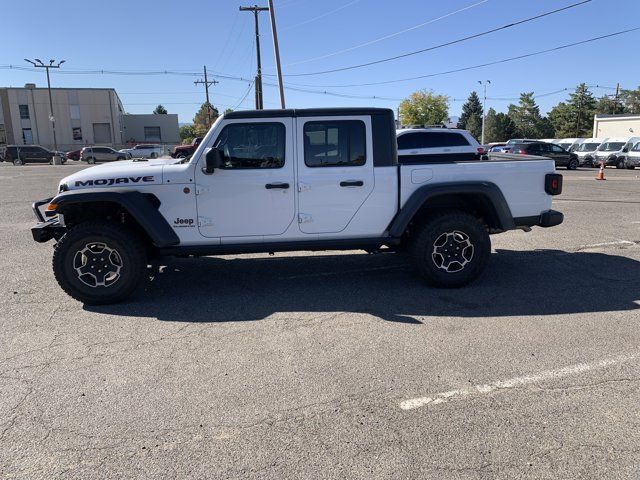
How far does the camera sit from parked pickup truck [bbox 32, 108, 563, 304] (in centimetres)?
→ 509

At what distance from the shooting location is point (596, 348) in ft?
13.3

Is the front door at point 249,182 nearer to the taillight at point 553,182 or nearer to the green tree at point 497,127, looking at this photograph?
the taillight at point 553,182

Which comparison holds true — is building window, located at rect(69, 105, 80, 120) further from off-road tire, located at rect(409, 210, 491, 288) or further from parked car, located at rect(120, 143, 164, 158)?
off-road tire, located at rect(409, 210, 491, 288)

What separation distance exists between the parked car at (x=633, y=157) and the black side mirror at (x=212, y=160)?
109 ft

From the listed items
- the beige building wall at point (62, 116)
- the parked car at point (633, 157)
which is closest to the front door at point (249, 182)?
the parked car at point (633, 157)

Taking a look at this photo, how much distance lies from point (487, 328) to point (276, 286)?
97.0 inches

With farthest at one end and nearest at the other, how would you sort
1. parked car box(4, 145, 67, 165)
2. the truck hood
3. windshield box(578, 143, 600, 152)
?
parked car box(4, 145, 67, 165) → windshield box(578, 143, 600, 152) → the truck hood

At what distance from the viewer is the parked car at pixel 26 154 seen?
44156mm

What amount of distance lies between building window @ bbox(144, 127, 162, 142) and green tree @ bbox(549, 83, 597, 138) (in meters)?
73.8

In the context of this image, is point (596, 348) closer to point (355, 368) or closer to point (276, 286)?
point (355, 368)

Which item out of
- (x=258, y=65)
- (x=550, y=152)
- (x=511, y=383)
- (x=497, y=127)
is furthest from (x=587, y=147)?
(x=497, y=127)

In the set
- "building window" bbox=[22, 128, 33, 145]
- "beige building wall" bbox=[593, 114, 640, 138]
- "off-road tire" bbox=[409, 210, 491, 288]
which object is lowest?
"off-road tire" bbox=[409, 210, 491, 288]

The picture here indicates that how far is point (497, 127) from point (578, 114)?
1413cm

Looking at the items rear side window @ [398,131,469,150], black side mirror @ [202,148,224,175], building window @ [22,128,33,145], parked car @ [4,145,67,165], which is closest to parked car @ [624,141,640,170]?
rear side window @ [398,131,469,150]
